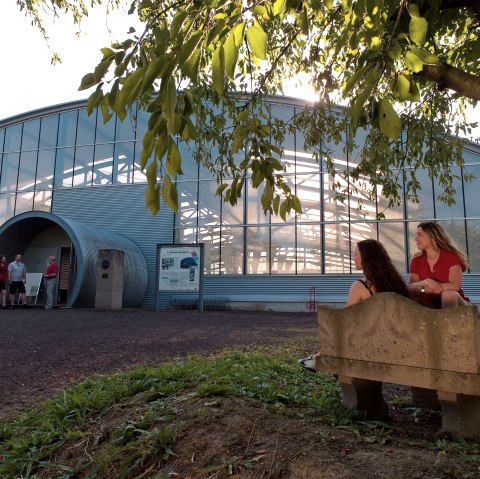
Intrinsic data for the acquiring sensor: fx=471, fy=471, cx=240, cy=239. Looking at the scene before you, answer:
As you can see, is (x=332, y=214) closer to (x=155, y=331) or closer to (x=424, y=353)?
(x=155, y=331)

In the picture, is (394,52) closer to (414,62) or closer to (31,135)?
(414,62)

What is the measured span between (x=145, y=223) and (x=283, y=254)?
7047 mm

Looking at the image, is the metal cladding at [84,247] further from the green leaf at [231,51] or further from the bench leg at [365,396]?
the green leaf at [231,51]

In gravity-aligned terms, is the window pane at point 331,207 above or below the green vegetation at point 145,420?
above

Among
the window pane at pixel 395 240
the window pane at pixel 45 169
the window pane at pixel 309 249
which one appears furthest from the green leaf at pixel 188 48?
the window pane at pixel 45 169

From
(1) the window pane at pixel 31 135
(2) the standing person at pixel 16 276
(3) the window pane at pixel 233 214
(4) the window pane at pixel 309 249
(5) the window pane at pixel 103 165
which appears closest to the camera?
(2) the standing person at pixel 16 276

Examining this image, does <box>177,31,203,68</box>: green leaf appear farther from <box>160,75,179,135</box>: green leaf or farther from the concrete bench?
the concrete bench

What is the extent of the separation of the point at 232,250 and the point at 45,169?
1145cm

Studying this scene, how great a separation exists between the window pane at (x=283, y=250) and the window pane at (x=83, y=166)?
33.8 feet

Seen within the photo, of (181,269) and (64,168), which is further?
(64,168)

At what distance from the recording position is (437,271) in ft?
11.5

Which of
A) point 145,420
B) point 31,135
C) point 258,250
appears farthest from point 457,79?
point 31,135

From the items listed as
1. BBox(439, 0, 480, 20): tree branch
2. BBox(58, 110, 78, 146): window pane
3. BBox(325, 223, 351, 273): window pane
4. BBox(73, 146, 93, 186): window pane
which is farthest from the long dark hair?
BBox(58, 110, 78, 146): window pane

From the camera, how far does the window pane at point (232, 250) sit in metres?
21.4
